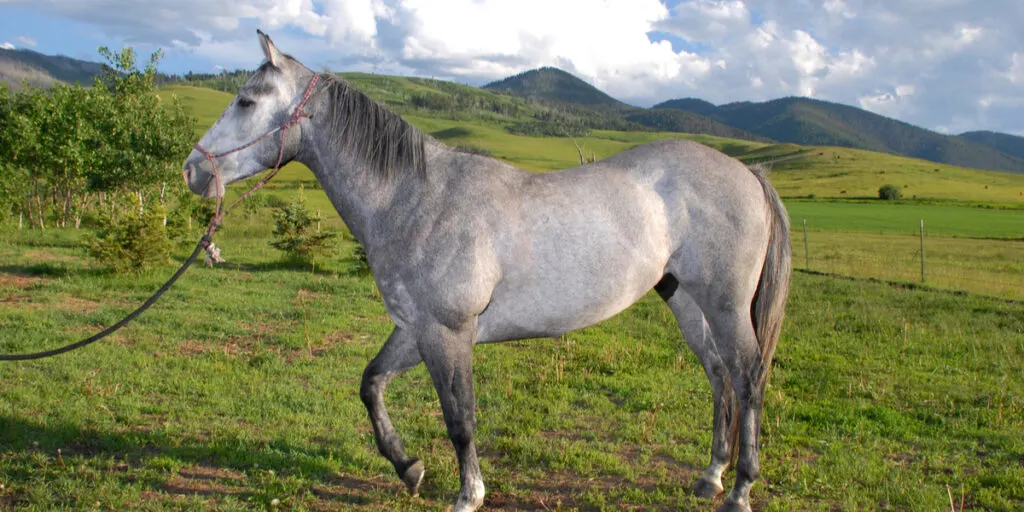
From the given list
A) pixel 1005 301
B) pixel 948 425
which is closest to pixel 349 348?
pixel 948 425

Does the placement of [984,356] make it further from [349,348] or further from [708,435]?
[349,348]

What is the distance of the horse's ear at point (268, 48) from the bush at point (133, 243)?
1111 centimetres

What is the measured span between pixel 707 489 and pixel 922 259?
48.0 feet

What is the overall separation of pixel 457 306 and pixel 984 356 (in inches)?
331

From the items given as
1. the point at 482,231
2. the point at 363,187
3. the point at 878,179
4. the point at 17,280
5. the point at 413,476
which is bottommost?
the point at 413,476

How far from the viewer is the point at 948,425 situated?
585cm

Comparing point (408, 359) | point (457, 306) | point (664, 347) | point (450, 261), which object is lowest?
point (664, 347)

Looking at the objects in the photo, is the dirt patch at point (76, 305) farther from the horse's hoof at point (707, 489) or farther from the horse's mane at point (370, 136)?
the horse's hoof at point (707, 489)

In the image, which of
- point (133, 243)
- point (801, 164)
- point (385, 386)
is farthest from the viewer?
point (801, 164)

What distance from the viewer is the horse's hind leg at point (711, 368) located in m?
4.62

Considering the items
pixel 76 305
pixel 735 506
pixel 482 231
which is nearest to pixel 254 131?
pixel 482 231

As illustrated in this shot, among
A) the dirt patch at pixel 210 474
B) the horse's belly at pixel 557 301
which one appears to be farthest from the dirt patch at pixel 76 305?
the horse's belly at pixel 557 301

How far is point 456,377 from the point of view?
378 centimetres

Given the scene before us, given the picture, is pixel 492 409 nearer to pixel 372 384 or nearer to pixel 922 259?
pixel 372 384
